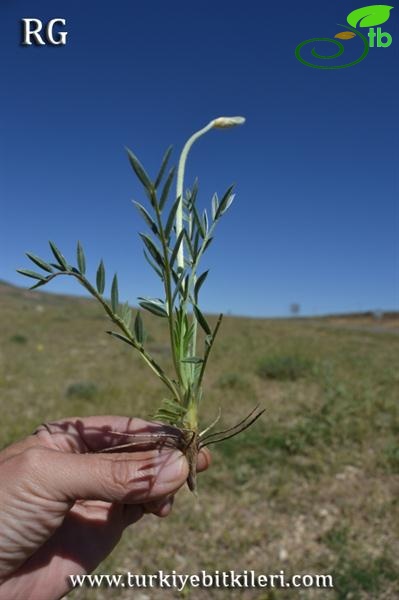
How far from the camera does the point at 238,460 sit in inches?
180

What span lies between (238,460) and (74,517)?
8.57ft

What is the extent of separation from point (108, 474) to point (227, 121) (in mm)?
1192

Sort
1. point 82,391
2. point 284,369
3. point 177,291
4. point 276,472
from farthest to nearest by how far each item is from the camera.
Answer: point 284,369, point 82,391, point 276,472, point 177,291

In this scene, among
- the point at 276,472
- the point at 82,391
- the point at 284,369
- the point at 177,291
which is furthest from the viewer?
the point at 284,369

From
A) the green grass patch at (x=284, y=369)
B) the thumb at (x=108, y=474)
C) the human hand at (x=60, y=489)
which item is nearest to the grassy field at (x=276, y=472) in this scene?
the green grass patch at (x=284, y=369)

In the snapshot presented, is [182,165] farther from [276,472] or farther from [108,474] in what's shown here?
[276,472]

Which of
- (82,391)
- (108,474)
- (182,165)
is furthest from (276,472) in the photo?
(182,165)

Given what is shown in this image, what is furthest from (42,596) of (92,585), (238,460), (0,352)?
(0,352)

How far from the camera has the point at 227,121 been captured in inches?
59.7

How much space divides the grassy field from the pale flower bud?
269cm

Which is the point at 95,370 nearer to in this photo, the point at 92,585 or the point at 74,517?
the point at 92,585

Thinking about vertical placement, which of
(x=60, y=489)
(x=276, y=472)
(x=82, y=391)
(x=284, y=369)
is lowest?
(x=276, y=472)

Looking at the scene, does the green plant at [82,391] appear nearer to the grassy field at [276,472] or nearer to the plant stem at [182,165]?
the grassy field at [276,472]

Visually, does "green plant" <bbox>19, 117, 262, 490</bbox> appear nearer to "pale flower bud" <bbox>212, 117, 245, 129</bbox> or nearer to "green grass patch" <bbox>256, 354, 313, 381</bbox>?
"pale flower bud" <bbox>212, 117, 245, 129</bbox>
